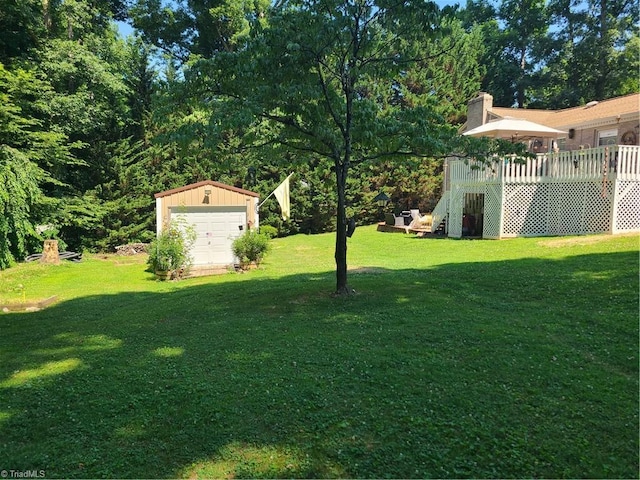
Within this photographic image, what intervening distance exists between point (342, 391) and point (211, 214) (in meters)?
11.3

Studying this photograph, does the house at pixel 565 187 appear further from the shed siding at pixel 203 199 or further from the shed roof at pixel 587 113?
the shed siding at pixel 203 199

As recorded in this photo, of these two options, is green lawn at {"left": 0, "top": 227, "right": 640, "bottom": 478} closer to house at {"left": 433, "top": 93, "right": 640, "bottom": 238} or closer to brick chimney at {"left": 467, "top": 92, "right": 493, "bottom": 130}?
house at {"left": 433, "top": 93, "right": 640, "bottom": 238}

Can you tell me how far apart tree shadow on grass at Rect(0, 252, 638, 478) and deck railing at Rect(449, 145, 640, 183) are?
7.38 meters

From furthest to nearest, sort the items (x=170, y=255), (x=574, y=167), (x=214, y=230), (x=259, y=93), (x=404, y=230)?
(x=404, y=230), (x=214, y=230), (x=574, y=167), (x=170, y=255), (x=259, y=93)

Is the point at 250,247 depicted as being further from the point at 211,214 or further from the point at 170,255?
the point at 170,255

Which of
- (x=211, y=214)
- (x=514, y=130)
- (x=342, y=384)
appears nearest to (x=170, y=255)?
(x=211, y=214)

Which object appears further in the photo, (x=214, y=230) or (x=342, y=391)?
(x=214, y=230)

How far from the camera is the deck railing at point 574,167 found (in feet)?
40.9

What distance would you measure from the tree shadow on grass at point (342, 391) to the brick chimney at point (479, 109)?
53.5ft

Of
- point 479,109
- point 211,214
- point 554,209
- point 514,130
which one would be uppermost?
point 479,109

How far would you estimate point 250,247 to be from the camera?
13.2 metres

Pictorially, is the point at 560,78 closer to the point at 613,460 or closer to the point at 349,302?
the point at 349,302

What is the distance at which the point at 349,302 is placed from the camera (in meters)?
6.78

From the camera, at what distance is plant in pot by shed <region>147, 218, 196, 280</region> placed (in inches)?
480
